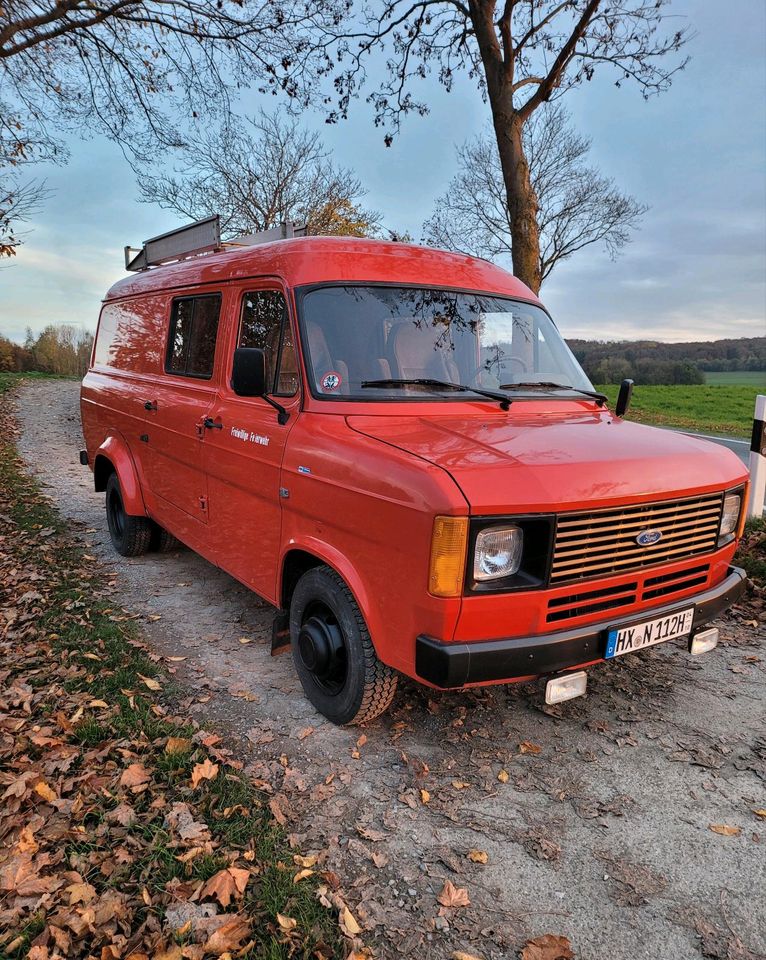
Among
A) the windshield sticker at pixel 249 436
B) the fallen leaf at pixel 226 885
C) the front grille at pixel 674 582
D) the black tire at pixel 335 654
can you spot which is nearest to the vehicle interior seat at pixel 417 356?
the windshield sticker at pixel 249 436

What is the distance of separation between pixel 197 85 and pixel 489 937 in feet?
46.3

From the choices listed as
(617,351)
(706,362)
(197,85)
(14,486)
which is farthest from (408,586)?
(706,362)

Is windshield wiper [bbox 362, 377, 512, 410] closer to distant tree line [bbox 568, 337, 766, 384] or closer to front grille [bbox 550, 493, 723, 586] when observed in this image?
front grille [bbox 550, 493, 723, 586]

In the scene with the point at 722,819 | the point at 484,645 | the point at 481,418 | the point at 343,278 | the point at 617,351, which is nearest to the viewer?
the point at 484,645

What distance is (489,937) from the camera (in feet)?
7.64

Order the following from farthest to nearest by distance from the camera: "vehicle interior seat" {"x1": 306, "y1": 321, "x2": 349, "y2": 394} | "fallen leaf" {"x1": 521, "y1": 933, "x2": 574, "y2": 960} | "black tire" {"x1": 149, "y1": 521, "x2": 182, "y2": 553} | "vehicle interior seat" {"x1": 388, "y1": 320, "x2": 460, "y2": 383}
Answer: "black tire" {"x1": 149, "y1": 521, "x2": 182, "y2": 553} < "vehicle interior seat" {"x1": 388, "y1": 320, "x2": 460, "y2": 383} < "vehicle interior seat" {"x1": 306, "y1": 321, "x2": 349, "y2": 394} < "fallen leaf" {"x1": 521, "y1": 933, "x2": 574, "y2": 960}

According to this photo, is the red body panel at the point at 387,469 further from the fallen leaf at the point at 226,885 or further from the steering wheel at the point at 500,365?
the fallen leaf at the point at 226,885

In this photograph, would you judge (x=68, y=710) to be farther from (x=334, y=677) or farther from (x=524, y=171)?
(x=524, y=171)

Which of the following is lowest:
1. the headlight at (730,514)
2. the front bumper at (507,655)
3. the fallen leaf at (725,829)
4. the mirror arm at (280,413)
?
the fallen leaf at (725,829)

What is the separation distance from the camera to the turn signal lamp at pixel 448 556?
2600mm

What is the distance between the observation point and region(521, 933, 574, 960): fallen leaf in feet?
7.36

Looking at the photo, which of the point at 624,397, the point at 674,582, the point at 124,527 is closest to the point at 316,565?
the point at 674,582

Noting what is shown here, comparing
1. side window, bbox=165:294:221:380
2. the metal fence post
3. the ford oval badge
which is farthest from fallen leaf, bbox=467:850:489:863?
the metal fence post

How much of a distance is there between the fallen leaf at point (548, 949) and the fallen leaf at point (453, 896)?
0.27 meters
